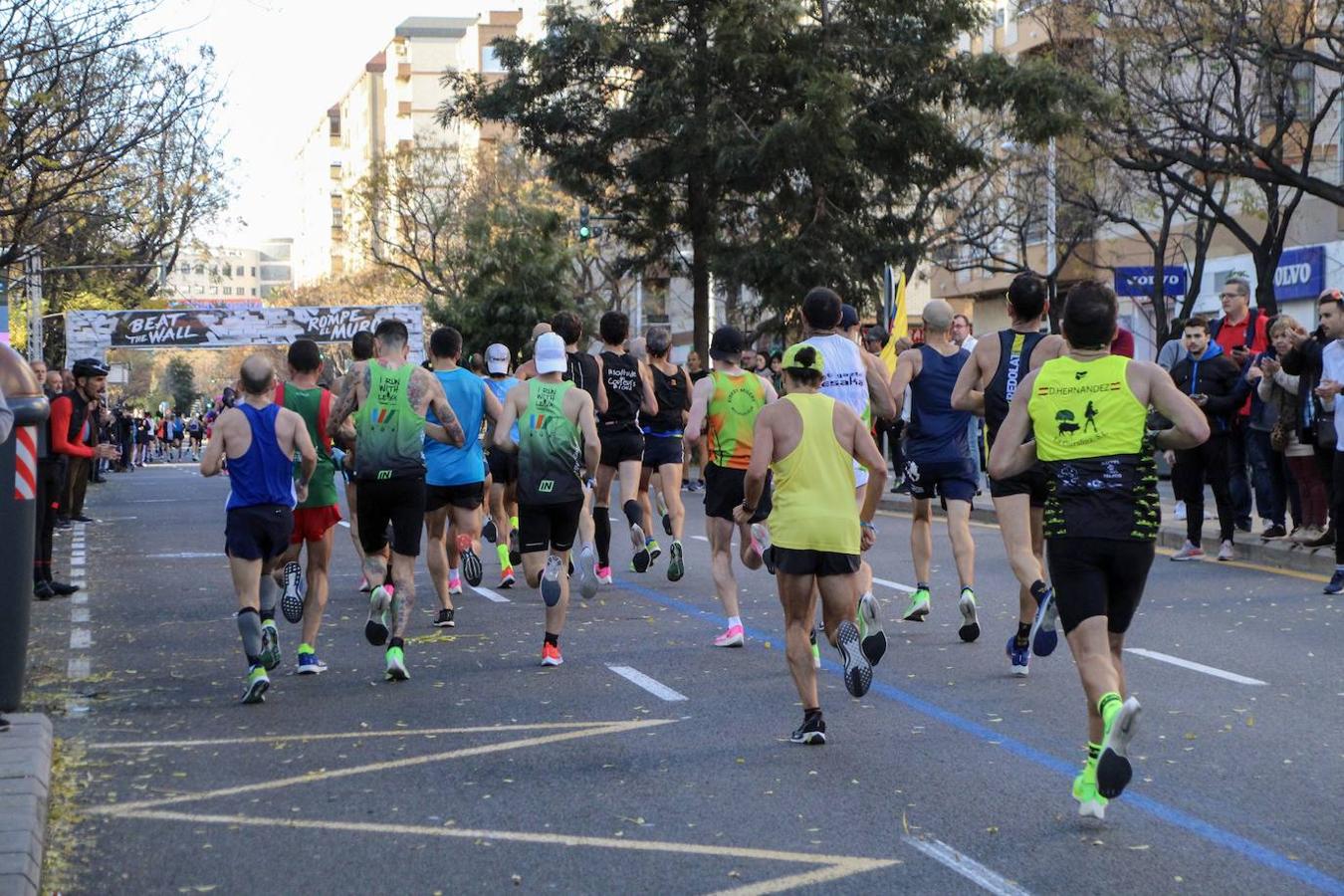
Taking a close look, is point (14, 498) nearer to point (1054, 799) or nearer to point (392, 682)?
point (392, 682)

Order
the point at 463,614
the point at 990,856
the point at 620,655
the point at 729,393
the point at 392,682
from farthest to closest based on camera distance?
the point at 463,614 < the point at 729,393 < the point at 620,655 < the point at 392,682 < the point at 990,856

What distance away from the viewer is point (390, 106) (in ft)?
477

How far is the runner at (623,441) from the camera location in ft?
45.5

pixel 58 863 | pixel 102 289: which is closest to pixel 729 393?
pixel 58 863

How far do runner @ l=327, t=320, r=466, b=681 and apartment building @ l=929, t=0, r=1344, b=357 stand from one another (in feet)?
65.5

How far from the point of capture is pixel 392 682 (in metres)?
9.62

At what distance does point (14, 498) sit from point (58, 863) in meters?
3.01

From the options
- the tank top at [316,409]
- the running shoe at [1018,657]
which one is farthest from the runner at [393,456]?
the running shoe at [1018,657]

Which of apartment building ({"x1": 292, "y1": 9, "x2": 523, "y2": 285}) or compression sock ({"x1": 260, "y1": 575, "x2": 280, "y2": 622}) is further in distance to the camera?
apartment building ({"x1": 292, "y1": 9, "x2": 523, "y2": 285})

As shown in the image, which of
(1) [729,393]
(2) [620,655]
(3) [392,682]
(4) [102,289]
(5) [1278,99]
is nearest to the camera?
(3) [392,682]

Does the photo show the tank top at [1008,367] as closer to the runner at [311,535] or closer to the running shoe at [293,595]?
the runner at [311,535]

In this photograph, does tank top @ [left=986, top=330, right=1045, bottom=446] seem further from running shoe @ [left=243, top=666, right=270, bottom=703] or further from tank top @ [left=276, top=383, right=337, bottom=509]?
running shoe @ [left=243, top=666, right=270, bottom=703]

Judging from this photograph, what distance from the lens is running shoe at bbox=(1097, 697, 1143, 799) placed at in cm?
574

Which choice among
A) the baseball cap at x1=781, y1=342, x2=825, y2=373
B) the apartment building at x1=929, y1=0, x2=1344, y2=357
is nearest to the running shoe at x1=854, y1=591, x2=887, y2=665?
the baseball cap at x1=781, y1=342, x2=825, y2=373
